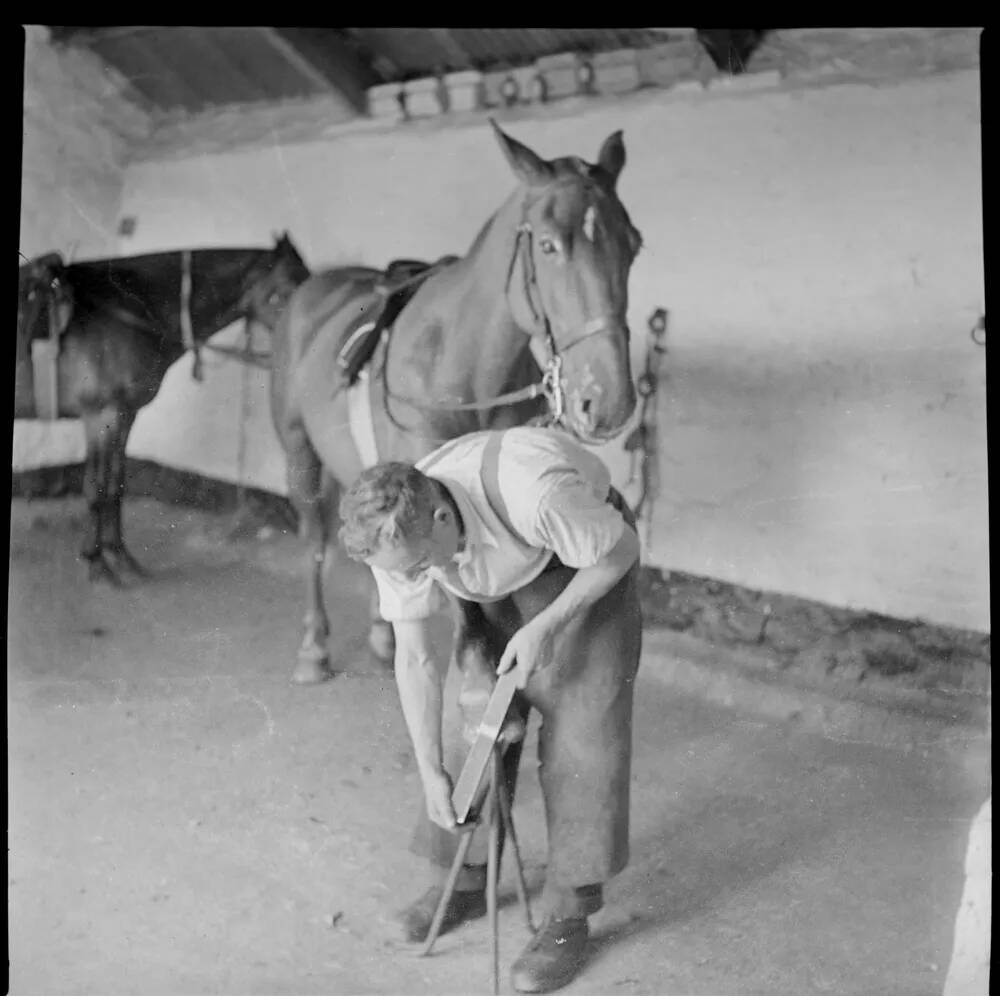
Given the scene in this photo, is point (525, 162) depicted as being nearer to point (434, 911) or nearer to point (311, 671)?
point (311, 671)

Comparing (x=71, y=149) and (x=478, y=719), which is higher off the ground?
(x=71, y=149)

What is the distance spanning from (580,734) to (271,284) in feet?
4.02

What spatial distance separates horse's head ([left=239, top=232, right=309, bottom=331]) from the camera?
284cm

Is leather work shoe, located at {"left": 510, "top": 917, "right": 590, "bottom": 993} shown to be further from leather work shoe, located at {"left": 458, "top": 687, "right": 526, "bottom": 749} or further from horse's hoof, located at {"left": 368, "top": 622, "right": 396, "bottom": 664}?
horse's hoof, located at {"left": 368, "top": 622, "right": 396, "bottom": 664}

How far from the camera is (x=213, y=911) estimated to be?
2.83 m

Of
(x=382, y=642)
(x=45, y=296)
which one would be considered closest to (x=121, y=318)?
(x=45, y=296)

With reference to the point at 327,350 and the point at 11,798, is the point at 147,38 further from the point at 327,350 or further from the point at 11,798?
the point at 11,798

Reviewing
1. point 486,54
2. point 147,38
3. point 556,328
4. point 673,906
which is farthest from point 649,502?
point 147,38

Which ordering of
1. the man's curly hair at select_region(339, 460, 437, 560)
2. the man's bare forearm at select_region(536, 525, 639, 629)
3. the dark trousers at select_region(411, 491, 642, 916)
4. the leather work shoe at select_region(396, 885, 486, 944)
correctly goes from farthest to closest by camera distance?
the leather work shoe at select_region(396, 885, 486, 944), the dark trousers at select_region(411, 491, 642, 916), the man's bare forearm at select_region(536, 525, 639, 629), the man's curly hair at select_region(339, 460, 437, 560)

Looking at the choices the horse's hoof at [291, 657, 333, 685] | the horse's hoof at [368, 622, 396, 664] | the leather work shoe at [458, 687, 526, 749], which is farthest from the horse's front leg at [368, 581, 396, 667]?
the leather work shoe at [458, 687, 526, 749]

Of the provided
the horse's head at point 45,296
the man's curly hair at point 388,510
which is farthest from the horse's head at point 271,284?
the man's curly hair at point 388,510

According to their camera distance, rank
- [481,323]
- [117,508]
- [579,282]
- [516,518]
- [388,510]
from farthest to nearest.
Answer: [117,508]
[481,323]
[579,282]
[516,518]
[388,510]

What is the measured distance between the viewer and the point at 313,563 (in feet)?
9.30

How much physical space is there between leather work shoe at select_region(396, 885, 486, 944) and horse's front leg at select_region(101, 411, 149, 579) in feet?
3.14
